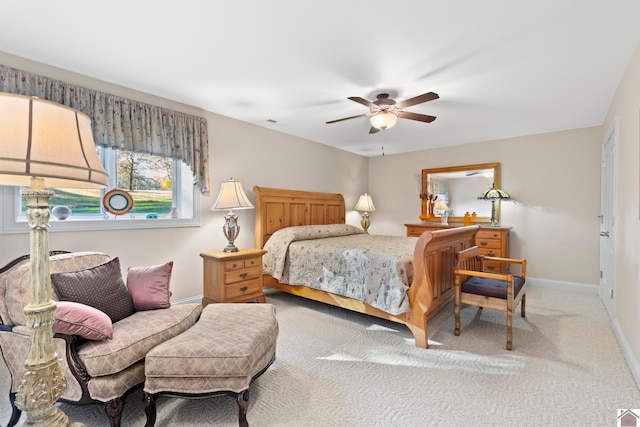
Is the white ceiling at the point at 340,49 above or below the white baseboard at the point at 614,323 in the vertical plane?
above

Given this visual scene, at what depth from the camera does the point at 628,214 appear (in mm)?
2426

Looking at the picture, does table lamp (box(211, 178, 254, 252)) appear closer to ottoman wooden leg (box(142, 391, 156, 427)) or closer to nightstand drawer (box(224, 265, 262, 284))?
nightstand drawer (box(224, 265, 262, 284))

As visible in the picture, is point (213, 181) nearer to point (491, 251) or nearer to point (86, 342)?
point (86, 342)

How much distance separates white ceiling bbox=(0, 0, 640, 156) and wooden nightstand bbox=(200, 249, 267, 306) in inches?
69.3

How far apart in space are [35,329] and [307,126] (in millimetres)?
3823

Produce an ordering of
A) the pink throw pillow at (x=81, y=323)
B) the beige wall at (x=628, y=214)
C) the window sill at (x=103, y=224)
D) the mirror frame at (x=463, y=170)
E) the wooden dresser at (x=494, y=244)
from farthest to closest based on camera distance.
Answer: the mirror frame at (x=463, y=170) < the wooden dresser at (x=494, y=244) < the window sill at (x=103, y=224) < the beige wall at (x=628, y=214) < the pink throw pillow at (x=81, y=323)

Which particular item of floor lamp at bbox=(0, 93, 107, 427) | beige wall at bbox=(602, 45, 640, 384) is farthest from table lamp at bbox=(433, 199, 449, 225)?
floor lamp at bbox=(0, 93, 107, 427)

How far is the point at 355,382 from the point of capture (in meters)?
2.08

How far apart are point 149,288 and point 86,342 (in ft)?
1.89

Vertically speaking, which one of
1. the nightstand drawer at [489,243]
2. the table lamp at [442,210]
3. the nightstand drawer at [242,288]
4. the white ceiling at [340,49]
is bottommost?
the nightstand drawer at [242,288]

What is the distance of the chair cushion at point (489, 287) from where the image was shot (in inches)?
104

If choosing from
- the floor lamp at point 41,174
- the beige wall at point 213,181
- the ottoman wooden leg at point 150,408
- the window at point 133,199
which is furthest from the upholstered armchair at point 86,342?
the beige wall at point 213,181

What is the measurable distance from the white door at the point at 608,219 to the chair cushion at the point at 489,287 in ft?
3.86

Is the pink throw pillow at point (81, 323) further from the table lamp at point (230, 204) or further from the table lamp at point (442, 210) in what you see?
the table lamp at point (442, 210)
